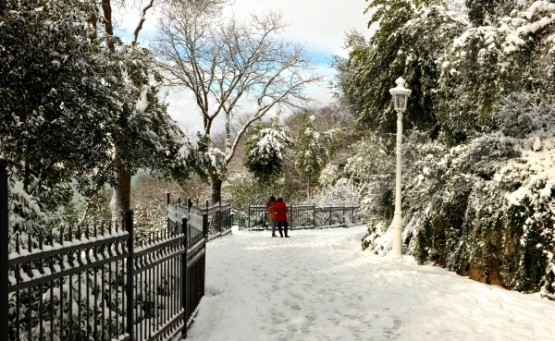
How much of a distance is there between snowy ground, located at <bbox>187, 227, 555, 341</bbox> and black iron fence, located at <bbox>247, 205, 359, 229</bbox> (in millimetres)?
14112

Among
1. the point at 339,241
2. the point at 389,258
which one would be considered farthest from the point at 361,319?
the point at 339,241

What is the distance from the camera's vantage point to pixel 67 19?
7.08 metres

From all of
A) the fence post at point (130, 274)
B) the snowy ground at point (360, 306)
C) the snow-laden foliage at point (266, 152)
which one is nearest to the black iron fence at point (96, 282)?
the fence post at point (130, 274)

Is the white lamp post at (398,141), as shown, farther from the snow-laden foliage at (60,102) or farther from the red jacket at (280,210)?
the red jacket at (280,210)

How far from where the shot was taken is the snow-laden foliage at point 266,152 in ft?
85.9

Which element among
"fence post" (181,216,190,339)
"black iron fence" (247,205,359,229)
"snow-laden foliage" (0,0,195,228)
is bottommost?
"black iron fence" (247,205,359,229)

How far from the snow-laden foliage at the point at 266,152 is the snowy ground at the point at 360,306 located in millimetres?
15053

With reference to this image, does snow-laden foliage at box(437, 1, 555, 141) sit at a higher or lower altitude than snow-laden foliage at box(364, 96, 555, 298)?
higher

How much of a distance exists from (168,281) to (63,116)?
369cm

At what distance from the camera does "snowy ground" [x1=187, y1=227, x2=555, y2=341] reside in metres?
6.08

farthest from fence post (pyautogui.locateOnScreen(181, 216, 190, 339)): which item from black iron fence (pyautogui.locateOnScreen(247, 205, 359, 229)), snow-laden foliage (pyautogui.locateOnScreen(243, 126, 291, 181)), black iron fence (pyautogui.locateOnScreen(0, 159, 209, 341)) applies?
snow-laden foliage (pyautogui.locateOnScreen(243, 126, 291, 181))

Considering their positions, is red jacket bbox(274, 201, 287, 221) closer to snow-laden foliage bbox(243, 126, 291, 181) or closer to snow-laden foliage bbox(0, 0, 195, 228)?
snow-laden foliage bbox(243, 126, 291, 181)

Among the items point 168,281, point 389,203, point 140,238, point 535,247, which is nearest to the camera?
point 140,238

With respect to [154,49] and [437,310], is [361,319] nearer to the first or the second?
[437,310]
